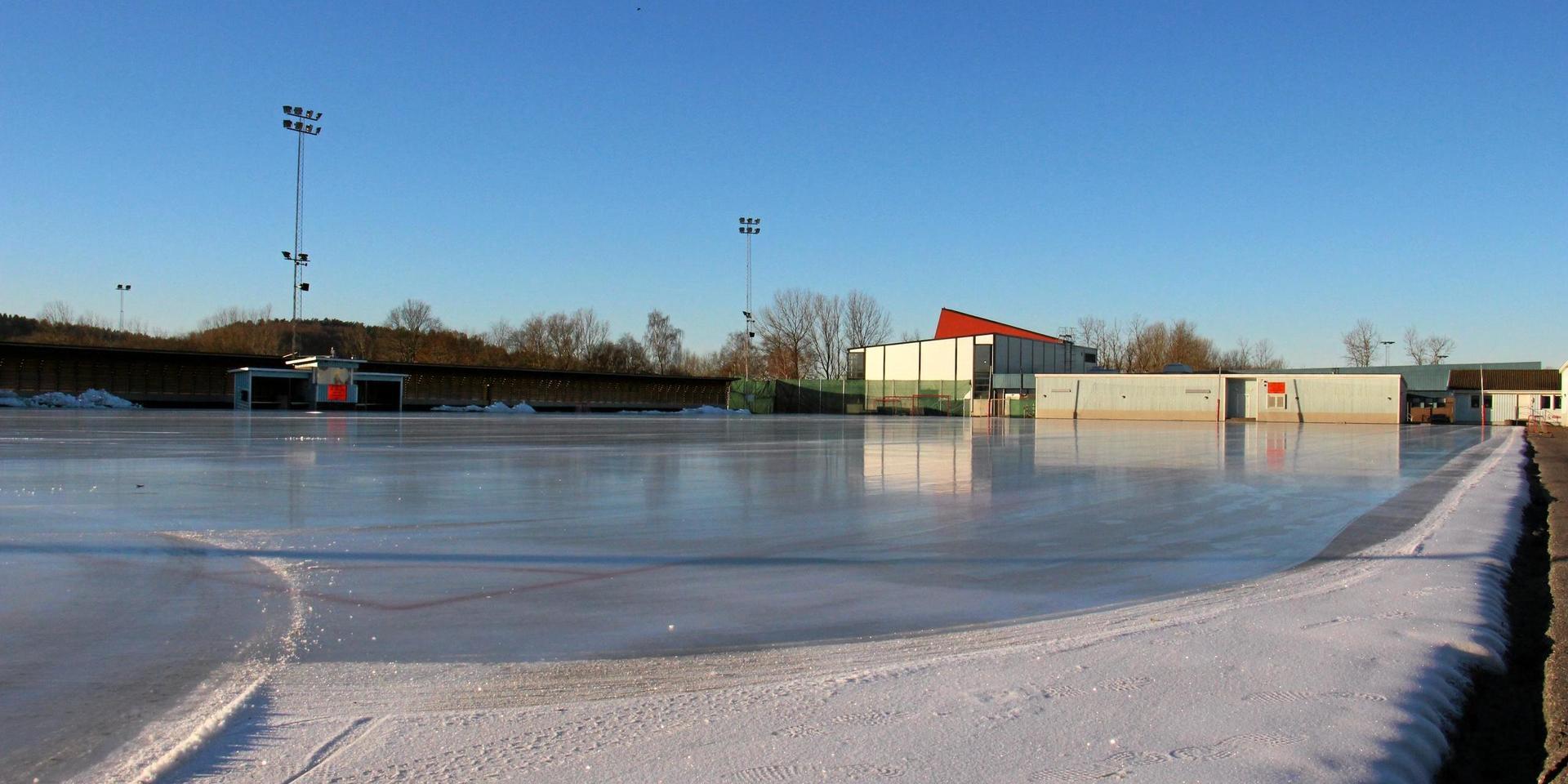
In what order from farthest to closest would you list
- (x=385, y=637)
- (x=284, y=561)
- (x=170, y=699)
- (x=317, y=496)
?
(x=317, y=496), (x=284, y=561), (x=385, y=637), (x=170, y=699)

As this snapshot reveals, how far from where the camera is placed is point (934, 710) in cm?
304

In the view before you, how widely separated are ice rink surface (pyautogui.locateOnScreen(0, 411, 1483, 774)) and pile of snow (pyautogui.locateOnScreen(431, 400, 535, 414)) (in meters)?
46.4

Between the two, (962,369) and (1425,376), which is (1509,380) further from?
(962,369)

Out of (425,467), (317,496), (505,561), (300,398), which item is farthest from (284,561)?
(300,398)

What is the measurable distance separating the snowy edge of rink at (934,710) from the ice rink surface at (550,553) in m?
0.40

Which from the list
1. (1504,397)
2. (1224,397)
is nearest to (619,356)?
(1224,397)

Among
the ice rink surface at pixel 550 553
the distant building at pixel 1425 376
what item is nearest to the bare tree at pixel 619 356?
the distant building at pixel 1425 376

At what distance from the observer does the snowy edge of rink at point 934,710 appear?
259 cm

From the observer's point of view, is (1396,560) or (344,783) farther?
(1396,560)

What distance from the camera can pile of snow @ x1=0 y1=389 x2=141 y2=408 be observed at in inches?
1821

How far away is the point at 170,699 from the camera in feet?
10.4

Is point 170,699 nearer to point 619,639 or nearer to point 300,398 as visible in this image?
point 619,639

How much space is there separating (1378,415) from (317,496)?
54680mm

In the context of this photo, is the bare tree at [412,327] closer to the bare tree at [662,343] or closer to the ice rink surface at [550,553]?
the bare tree at [662,343]
